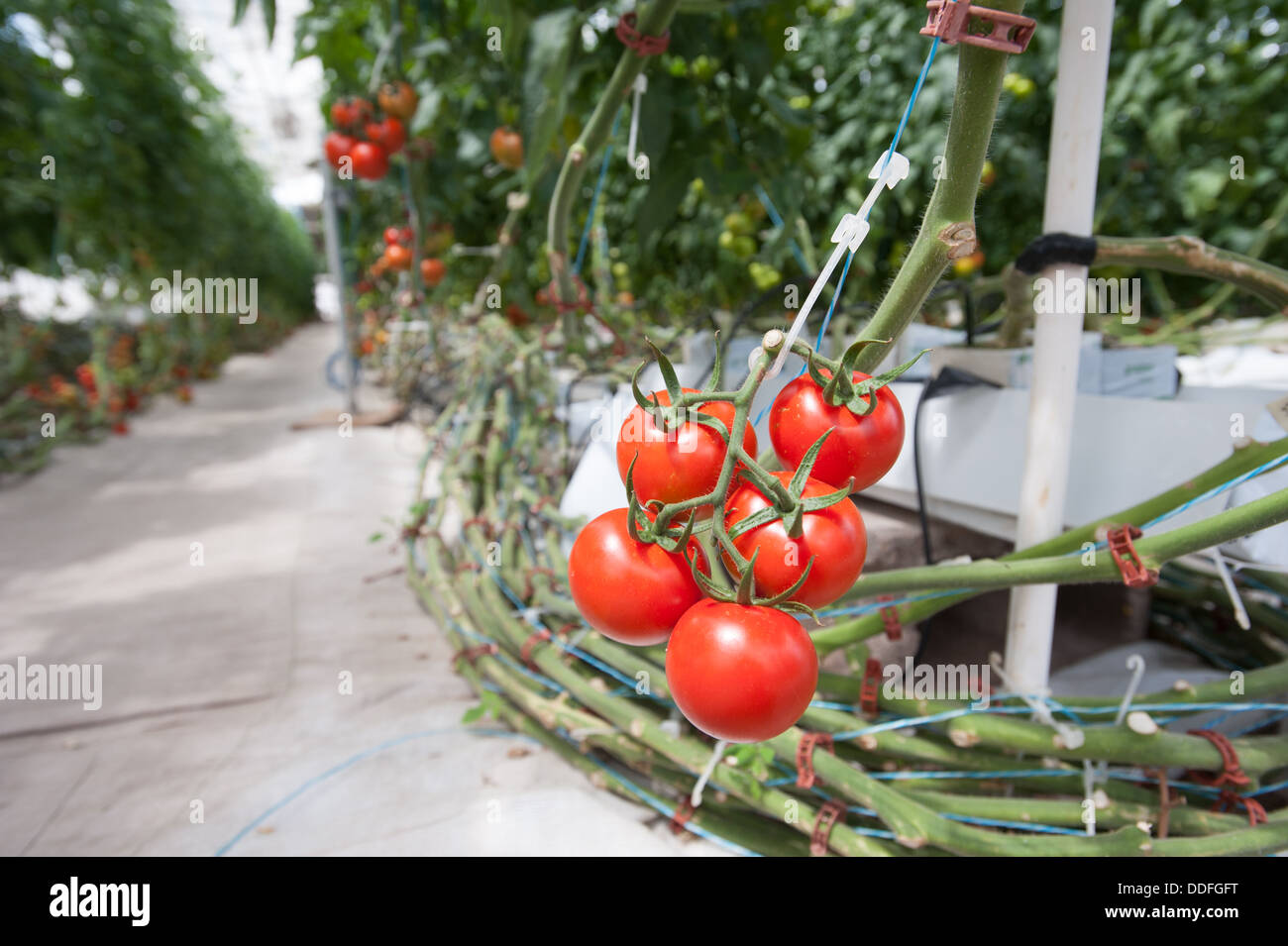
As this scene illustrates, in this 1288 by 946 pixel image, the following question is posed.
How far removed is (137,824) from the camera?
3.53 feet

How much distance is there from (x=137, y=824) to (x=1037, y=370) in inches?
55.9

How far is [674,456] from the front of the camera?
446 mm

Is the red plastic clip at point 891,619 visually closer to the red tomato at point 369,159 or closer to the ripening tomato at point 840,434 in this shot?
the ripening tomato at point 840,434

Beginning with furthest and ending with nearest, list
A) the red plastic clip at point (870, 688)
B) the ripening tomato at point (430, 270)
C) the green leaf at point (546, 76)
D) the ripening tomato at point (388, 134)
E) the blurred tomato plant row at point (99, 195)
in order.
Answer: the blurred tomato plant row at point (99, 195), the ripening tomato at point (430, 270), the ripening tomato at point (388, 134), the green leaf at point (546, 76), the red plastic clip at point (870, 688)

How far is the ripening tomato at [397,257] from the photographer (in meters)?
2.52

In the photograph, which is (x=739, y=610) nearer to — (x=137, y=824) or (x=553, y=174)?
(x=137, y=824)

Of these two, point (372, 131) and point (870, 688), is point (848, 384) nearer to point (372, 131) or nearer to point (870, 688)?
point (870, 688)

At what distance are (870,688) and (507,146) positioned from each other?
1488 mm

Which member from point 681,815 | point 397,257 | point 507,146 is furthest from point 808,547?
point 397,257

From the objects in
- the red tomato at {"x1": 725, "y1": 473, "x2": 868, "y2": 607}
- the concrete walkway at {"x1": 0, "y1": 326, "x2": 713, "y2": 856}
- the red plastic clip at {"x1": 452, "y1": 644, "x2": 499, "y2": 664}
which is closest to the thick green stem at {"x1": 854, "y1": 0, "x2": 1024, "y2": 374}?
the red tomato at {"x1": 725, "y1": 473, "x2": 868, "y2": 607}

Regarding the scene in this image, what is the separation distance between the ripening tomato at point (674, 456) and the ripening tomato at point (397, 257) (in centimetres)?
234

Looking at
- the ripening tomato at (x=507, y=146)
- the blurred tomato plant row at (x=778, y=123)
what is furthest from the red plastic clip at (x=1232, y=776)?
the ripening tomato at (x=507, y=146)

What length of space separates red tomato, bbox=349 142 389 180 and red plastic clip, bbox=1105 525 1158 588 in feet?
6.63
